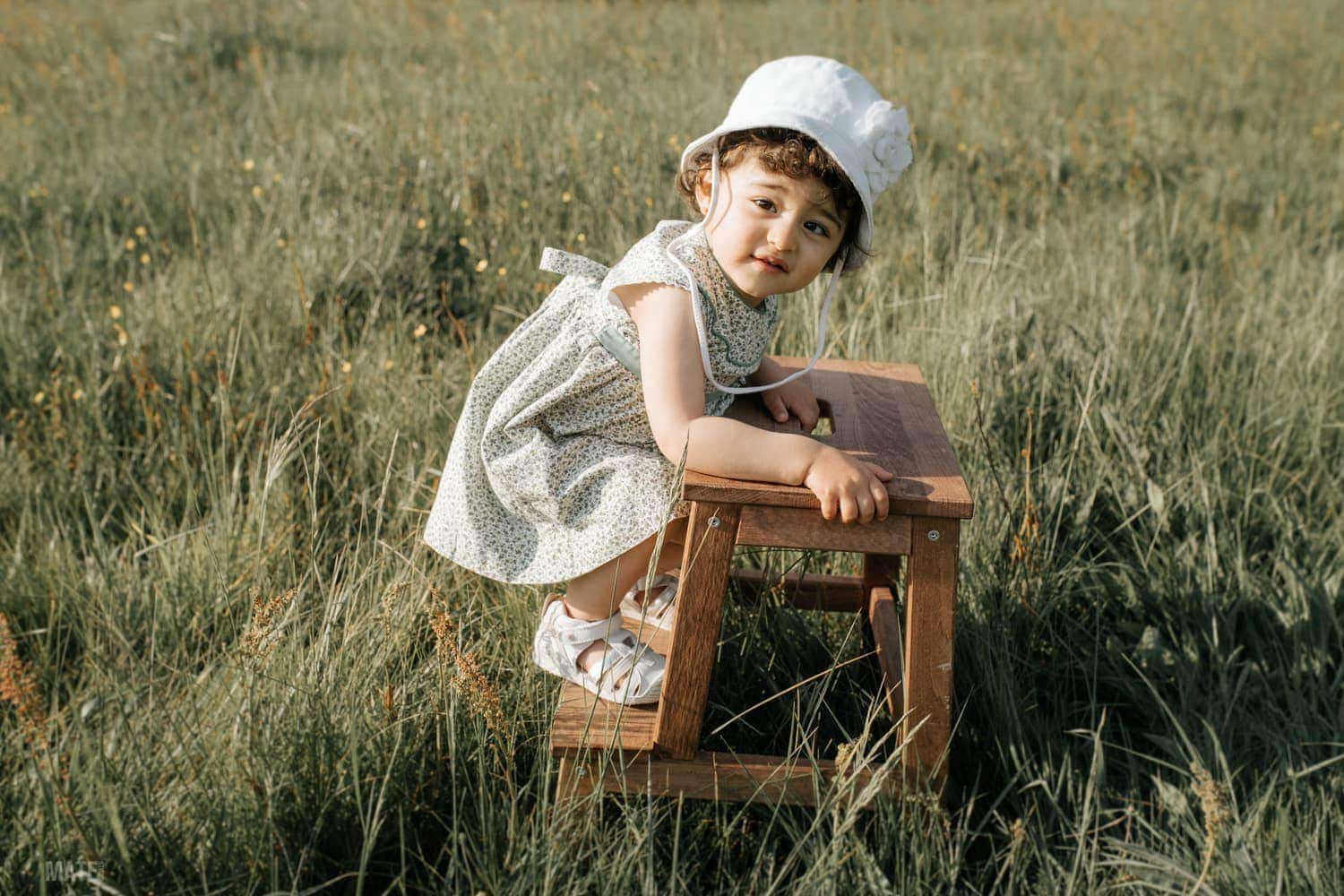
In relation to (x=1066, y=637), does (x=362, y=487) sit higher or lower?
higher

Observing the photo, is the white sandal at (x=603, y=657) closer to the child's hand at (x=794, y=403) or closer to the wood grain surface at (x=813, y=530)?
the wood grain surface at (x=813, y=530)

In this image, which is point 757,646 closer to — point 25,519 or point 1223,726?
point 1223,726

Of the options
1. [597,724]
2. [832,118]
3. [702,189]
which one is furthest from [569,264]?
[597,724]

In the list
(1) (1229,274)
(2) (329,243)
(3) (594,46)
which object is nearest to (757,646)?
(2) (329,243)

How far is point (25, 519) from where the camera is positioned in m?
2.61

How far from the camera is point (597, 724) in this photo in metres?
1.87

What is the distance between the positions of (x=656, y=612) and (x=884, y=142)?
3.02 feet

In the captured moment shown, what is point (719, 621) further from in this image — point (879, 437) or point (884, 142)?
point (884, 142)

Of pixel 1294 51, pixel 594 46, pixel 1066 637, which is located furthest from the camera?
pixel 1294 51

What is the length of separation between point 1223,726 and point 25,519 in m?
2.64

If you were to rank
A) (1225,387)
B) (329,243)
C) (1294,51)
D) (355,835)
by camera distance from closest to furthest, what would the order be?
(355,835) → (1225,387) → (329,243) → (1294,51)

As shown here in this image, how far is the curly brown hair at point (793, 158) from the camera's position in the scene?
1.83 meters

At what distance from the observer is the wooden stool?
68.6 inches

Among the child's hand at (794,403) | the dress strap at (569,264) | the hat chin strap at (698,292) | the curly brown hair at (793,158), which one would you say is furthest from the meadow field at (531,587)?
the curly brown hair at (793,158)
